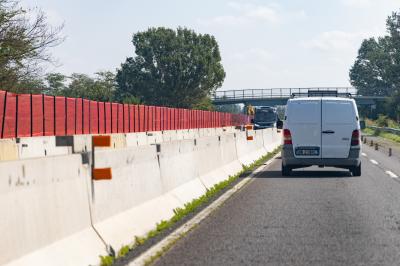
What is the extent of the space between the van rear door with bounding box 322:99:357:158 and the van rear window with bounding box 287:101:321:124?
0.16 m

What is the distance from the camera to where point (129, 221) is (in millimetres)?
8945

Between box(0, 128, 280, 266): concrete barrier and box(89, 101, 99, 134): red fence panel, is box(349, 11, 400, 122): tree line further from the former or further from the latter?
box(0, 128, 280, 266): concrete barrier

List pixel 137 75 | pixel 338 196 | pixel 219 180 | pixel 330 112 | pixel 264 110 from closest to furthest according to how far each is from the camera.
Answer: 1. pixel 338 196
2. pixel 219 180
3. pixel 330 112
4. pixel 264 110
5. pixel 137 75

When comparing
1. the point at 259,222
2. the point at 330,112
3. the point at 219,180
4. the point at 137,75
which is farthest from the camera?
the point at 137,75

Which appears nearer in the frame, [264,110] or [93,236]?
[93,236]

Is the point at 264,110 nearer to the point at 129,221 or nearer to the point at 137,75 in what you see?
the point at 137,75

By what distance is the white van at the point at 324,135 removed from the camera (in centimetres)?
1941

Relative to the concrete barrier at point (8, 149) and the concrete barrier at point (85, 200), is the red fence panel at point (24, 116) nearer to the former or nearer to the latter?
the concrete barrier at point (8, 149)

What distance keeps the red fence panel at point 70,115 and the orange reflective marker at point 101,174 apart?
66.0ft

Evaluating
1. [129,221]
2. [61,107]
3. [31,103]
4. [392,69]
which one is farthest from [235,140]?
[392,69]

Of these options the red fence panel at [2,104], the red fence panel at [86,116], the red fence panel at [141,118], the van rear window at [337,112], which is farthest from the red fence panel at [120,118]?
the van rear window at [337,112]

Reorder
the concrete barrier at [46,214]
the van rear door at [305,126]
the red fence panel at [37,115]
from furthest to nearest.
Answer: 1. the red fence panel at [37,115]
2. the van rear door at [305,126]
3. the concrete barrier at [46,214]

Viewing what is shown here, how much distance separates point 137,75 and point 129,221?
105719 millimetres

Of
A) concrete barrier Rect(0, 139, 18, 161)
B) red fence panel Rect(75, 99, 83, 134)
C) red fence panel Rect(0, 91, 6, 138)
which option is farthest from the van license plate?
red fence panel Rect(75, 99, 83, 134)
